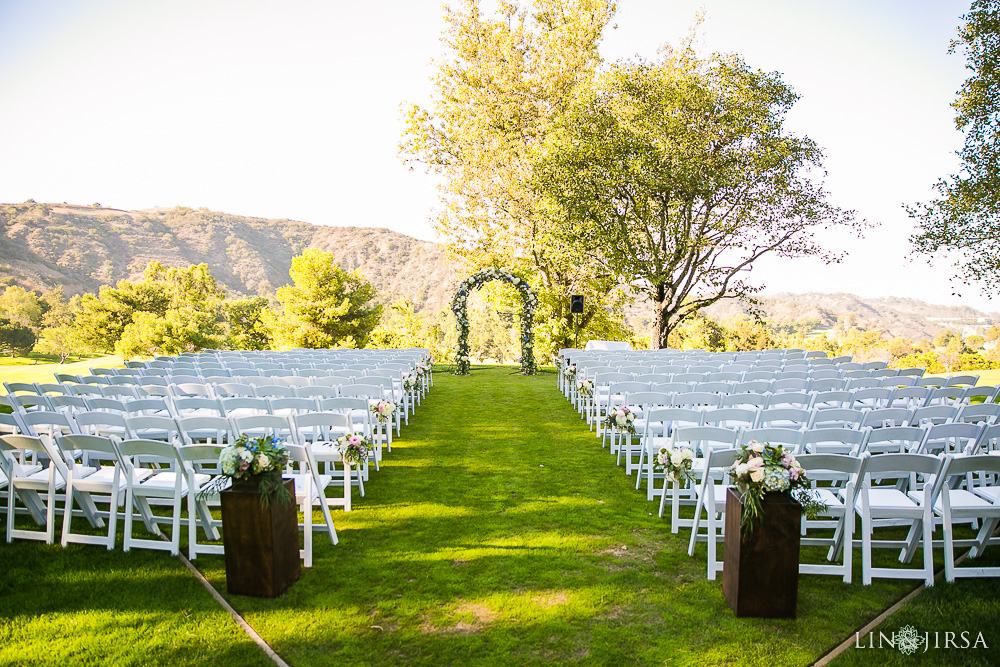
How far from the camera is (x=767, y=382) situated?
705 centimetres

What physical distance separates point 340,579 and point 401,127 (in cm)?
2192

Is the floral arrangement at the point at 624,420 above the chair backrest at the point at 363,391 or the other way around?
the other way around

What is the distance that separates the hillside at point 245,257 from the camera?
59250 mm

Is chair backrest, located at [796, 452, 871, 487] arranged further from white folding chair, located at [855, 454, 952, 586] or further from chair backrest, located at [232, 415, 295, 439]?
chair backrest, located at [232, 415, 295, 439]

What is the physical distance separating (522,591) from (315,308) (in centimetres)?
3139

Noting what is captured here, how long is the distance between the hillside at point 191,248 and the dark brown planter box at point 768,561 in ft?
172

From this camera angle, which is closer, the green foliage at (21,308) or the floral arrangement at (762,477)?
the floral arrangement at (762,477)

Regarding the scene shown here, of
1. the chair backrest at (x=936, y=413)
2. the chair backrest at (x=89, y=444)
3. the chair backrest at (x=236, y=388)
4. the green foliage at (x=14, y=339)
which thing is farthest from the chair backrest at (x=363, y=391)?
the green foliage at (x=14, y=339)

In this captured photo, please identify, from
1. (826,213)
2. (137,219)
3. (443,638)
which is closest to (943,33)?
(826,213)

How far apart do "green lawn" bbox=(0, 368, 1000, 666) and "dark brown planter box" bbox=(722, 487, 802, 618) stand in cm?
10

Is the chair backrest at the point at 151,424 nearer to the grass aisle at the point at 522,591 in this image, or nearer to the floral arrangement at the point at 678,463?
the grass aisle at the point at 522,591

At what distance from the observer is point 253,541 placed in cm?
323

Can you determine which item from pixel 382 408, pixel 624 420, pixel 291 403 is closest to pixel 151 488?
pixel 291 403

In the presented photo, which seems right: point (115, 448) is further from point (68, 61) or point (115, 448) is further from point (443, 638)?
point (68, 61)
